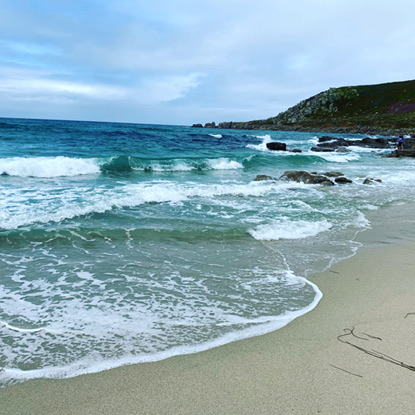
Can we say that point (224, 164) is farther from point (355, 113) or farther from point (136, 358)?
point (355, 113)

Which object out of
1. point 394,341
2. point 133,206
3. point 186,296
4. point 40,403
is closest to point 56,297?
point 186,296

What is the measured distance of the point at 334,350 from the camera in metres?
3.43

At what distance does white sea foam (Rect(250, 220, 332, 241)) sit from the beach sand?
3.66 meters

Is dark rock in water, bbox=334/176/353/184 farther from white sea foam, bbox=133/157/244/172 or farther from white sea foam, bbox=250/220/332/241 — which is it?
white sea foam, bbox=250/220/332/241

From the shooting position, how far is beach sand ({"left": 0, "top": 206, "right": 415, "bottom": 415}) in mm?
2654

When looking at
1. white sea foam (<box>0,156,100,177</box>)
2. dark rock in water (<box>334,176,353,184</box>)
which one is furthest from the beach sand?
white sea foam (<box>0,156,100,177</box>)

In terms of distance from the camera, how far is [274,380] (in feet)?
9.72

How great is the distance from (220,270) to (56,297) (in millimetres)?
2453

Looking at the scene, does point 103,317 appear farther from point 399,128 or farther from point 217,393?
point 399,128

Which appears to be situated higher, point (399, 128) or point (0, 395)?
point (399, 128)

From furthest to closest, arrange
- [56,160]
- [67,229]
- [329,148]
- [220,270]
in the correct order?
[329,148] < [56,160] < [67,229] < [220,270]

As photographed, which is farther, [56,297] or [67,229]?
[67,229]

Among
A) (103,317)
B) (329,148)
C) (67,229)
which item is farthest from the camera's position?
(329,148)

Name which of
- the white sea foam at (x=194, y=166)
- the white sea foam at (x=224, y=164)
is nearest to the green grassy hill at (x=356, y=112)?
the white sea foam at (x=224, y=164)
